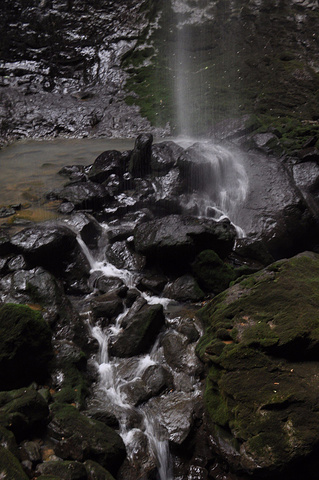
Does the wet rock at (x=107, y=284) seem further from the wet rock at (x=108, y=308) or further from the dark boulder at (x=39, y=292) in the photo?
the dark boulder at (x=39, y=292)

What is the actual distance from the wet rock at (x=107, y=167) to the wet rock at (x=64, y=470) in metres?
8.46

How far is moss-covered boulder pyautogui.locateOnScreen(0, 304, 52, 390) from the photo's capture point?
5438 millimetres

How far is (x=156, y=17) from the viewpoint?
1983 cm

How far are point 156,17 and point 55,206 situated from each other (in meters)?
14.6

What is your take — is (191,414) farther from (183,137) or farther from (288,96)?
(288,96)

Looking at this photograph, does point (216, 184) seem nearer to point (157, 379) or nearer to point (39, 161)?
point (157, 379)

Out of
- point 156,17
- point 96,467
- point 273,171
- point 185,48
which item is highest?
point 156,17

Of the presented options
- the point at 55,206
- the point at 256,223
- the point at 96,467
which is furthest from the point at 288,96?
the point at 96,467

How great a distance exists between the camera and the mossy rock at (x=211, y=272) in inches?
309

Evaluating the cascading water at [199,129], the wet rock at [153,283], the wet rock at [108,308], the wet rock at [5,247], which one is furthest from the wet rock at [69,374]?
the cascading water at [199,129]

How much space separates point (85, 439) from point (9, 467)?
1.06m

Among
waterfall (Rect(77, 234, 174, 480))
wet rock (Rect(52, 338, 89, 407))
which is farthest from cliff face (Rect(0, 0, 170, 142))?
wet rock (Rect(52, 338, 89, 407))

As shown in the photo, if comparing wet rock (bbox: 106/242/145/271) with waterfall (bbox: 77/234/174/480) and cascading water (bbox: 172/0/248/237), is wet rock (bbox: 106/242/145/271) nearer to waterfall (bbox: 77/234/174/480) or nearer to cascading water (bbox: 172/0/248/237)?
waterfall (bbox: 77/234/174/480)

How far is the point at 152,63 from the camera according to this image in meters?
18.9
